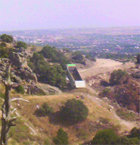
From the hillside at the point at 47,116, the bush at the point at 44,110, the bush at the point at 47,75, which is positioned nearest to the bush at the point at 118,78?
the hillside at the point at 47,116

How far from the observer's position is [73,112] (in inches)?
998

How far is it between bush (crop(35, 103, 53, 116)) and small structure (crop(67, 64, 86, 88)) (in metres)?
16.5

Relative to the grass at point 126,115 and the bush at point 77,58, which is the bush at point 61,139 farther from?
the bush at point 77,58

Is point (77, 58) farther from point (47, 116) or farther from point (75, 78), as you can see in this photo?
point (47, 116)

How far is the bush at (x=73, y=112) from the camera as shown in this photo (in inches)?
996

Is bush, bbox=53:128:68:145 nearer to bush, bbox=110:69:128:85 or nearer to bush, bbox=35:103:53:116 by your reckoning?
bush, bbox=35:103:53:116

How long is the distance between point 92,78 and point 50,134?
3177 cm

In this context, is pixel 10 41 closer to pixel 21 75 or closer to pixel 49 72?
pixel 49 72

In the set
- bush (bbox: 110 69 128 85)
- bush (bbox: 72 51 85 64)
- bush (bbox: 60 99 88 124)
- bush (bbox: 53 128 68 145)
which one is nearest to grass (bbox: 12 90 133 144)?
bush (bbox: 60 99 88 124)

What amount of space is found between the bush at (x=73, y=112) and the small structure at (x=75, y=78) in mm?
15409

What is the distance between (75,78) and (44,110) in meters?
25.8

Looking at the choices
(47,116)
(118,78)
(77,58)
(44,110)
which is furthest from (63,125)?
(77,58)

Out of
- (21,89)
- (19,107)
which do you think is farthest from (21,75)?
(19,107)

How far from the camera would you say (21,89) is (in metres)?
26.5
